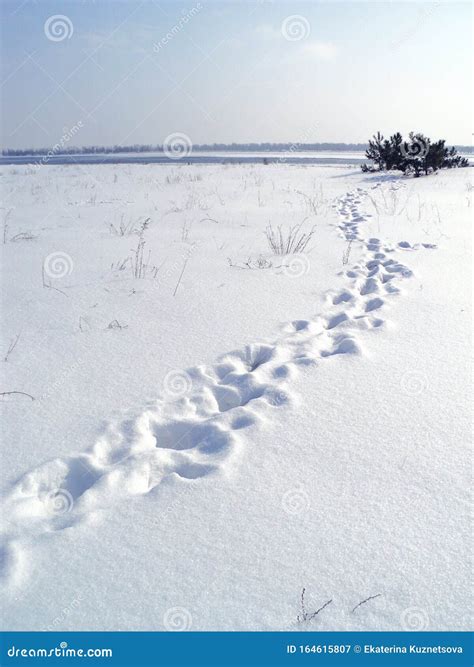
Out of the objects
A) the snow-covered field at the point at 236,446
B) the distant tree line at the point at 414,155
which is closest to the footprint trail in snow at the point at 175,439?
the snow-covered field at the point at 236,446

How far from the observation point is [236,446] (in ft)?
5.55

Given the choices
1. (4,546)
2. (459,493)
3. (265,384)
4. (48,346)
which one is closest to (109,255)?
(48,346)

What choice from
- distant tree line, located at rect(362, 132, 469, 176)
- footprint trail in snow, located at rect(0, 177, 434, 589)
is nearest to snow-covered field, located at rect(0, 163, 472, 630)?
footprint trail in snow, located at rect(0, 177, 434, 589)

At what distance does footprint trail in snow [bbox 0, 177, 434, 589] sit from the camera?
4.70ft

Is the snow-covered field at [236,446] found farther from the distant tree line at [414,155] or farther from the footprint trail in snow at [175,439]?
the distant tree line at [414,155]

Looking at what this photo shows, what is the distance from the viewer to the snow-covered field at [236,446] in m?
1.17

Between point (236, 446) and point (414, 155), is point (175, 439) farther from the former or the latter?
point (414, 155)

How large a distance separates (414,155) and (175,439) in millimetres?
12471

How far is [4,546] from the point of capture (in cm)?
131

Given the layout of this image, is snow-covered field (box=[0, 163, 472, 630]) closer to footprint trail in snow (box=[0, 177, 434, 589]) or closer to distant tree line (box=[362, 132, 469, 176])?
footprint trail in snow (box=[0, 177, 434, 589])

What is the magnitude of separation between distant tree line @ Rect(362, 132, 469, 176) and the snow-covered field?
9.52 meters

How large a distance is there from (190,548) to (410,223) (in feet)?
16.9

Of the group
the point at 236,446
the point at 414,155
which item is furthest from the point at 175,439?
the point at 414,155
